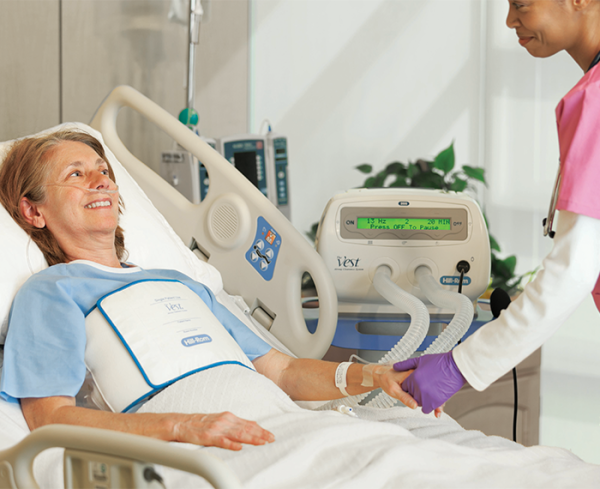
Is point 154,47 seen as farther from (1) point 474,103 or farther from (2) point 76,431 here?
(2) point 76,431

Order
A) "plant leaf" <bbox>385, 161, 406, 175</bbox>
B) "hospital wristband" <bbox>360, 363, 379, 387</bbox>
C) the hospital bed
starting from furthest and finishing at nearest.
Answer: "plant leaf" <bbox>385, 161, 406, 175</bbox>
"hospital wristband" <bbox>360, 363, 379, 387</bbox>
the hospital bed

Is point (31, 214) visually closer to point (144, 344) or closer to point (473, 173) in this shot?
point (144, 344)

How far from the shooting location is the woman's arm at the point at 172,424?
1004mm

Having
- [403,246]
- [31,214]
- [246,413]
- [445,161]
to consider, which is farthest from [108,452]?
[445,161]

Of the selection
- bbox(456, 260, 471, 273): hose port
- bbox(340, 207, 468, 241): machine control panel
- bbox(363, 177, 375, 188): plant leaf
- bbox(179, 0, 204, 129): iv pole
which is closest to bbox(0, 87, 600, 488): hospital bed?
bbox(340, 207, 468, 241): machine control panel

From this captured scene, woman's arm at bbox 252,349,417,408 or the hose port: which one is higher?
the hose port

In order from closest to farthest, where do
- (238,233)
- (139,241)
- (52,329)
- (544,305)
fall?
(544,305) < (52,329) < (139,241) < (238,233)

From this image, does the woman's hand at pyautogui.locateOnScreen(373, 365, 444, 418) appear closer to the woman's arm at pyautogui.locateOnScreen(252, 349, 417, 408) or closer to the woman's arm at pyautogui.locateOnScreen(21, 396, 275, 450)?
the woman's arm at pyautogui.locateOnScreen(252, 349, 417, 408)

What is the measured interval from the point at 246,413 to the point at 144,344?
24 cm

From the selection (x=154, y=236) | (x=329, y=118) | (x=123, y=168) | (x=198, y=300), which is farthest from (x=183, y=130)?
(x=329, y=118)

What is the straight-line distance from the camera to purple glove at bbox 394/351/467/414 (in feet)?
3.83

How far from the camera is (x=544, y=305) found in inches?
41.9

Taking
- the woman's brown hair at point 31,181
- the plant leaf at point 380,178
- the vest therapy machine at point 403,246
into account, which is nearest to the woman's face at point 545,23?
the vest therapy machine at point 403,246

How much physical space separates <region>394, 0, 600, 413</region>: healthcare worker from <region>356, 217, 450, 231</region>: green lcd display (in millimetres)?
511
